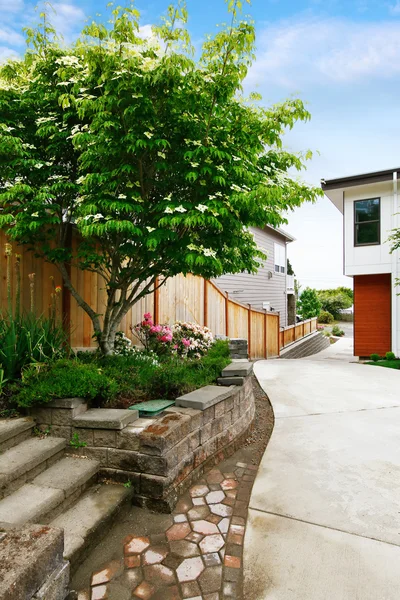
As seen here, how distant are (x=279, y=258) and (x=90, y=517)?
17.9 metres

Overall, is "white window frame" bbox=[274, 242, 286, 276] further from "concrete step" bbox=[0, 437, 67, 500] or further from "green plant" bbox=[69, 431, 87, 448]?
"concrete step" bbox=[0, 437, 67, 500]

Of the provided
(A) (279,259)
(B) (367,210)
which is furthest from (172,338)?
(A) (279,259)

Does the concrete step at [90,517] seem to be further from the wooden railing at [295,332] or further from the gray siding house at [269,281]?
the wooden railing at [295,332]

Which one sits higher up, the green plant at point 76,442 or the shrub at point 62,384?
the shrub at point 62,384

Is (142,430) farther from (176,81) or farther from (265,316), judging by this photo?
(265,316)

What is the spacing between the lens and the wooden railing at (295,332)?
1429 cm

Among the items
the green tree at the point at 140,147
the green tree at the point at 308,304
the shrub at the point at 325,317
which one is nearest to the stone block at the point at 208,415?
the green tree at the point at 140,147

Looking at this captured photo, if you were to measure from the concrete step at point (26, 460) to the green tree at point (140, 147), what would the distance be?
1.66 metres

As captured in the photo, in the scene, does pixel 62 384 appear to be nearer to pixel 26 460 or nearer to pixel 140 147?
pixel 26 460

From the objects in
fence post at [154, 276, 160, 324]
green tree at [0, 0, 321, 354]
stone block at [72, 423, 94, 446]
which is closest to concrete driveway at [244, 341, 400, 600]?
stone block at [72, 423, 94, 446]

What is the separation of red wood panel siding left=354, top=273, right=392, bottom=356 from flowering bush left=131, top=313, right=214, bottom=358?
831 cm

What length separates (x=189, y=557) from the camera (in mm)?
2035

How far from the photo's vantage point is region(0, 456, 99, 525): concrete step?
6.65ft

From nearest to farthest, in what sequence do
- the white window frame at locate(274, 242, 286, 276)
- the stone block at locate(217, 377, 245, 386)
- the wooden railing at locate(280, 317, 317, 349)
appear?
the stone block at locate(217, 377, 245, 386) < the wooden railing at locate(280, 317, 317, 349) < the white window frame at locate(274, 242, 286, 276)
